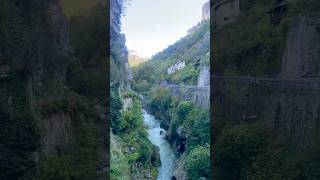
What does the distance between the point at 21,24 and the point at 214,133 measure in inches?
154

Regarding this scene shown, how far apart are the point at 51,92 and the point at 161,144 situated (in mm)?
4720

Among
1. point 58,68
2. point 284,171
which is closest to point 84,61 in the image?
point 58,68

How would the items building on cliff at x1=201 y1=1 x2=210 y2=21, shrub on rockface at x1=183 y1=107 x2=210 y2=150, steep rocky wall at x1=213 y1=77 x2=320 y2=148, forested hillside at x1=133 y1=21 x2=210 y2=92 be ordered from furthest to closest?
forested hillside at x1=133 y1=21 x2=210 y2=92 < building on cliff at x1=201 y1=1 x2=210 y2=21 < shrub on rockface at x1=183 y1=107 x2=210 y2=150 < steep rocky wall at x1=213 y1=77 x2=320 y2=148

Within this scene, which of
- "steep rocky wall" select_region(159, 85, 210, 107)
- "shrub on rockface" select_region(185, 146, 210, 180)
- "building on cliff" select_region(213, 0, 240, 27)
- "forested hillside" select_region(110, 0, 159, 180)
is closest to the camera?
"building on cliff" select_region(213, 0, 240, 27)

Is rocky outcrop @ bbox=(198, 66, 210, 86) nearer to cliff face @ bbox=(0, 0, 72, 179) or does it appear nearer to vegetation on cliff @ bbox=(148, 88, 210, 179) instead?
vegetation on cliff @ bbox=(148, 88, 210, 179)

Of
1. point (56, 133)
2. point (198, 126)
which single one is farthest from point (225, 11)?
point (56, 133)

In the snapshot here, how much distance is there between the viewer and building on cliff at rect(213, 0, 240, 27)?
28.2 feet

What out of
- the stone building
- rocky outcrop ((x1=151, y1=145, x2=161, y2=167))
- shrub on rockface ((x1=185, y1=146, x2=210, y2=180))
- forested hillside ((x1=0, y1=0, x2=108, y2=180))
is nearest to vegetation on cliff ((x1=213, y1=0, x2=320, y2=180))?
shrub on rockface ((x1=185, y1=146, x2=210, y2=180))

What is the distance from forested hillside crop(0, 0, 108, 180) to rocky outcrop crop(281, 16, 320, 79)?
3372 millimetres

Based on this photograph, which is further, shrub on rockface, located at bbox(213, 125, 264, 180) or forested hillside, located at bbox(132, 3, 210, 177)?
forested hillside, located at bbox(132, 3, 210, 177)

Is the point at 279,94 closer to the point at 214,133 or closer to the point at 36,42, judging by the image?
the point at 214,133

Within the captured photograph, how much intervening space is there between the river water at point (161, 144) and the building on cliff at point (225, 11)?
4.00 metres

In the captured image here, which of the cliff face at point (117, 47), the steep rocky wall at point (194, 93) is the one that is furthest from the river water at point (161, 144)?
the cliff face at point (117, 47)

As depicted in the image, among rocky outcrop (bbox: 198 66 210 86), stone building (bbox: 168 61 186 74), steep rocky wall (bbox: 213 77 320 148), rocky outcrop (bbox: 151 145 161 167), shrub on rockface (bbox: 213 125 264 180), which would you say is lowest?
rocky outcrop (bbox: 151 145 161 167)
